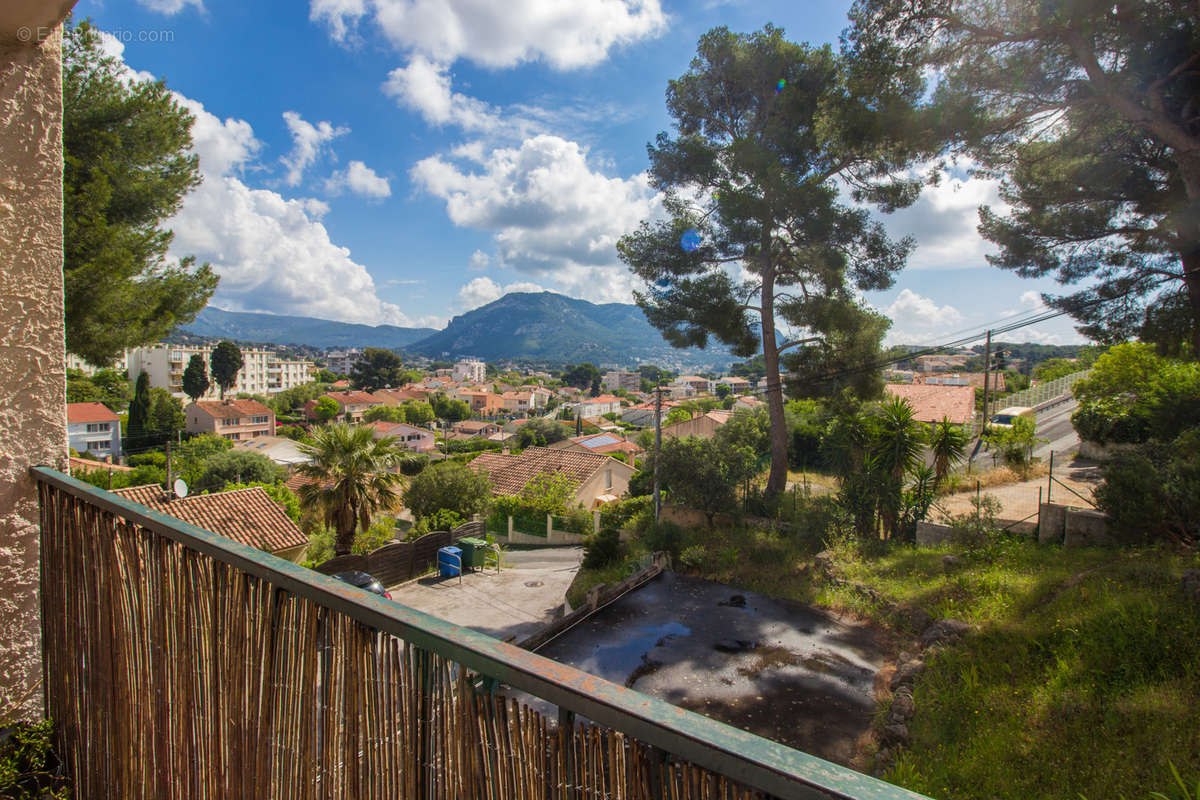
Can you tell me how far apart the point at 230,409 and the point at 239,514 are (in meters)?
41.3

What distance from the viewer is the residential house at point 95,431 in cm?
3772

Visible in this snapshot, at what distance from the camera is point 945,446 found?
1203 centimetres

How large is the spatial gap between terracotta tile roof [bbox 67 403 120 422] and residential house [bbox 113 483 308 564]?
31488 millimetres

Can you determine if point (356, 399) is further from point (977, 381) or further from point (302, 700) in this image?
point (302, 700)

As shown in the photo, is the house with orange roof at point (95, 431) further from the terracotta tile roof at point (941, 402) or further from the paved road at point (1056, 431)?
the paved road at point (1056, 431)

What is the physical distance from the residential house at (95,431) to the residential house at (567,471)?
30.1 meters

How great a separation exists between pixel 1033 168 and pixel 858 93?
3137 millimetres

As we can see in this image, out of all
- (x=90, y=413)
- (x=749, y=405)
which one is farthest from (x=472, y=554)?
(x=90, y=413)

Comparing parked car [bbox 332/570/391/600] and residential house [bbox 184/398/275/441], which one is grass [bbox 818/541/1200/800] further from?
residential house [bbox 184/398/275/441]

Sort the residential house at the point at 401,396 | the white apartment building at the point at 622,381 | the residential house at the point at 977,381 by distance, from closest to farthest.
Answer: the residential house at the point at 977,381 → the residential house at the point at 401,396 → the white apartment building at the point at 622,381

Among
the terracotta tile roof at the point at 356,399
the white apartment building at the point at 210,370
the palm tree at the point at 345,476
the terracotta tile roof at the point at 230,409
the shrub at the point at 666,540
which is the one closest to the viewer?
the shrub at the point at 666,540

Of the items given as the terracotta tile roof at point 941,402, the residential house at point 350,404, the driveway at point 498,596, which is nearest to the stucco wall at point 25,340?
the driveway at point 498,596

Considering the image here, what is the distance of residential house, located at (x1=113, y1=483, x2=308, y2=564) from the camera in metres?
13.3

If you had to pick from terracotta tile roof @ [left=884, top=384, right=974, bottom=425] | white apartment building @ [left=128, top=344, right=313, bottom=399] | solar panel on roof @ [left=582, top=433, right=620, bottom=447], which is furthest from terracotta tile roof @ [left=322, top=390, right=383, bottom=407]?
terracotta tile roof @ [left=884, top=384, right=974, bottom=425]
